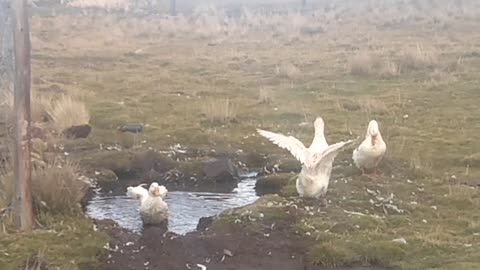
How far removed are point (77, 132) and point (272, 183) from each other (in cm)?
441

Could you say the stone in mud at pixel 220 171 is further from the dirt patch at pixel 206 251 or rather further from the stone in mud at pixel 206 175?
the dirt patch at pixel 206 251

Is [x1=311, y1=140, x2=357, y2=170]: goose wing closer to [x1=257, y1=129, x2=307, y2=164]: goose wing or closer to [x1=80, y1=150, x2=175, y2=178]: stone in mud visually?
[x1=257, y1=129, x2=307, y2=164]: goose wing

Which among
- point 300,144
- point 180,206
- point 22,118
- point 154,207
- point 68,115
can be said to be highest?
point 22,118

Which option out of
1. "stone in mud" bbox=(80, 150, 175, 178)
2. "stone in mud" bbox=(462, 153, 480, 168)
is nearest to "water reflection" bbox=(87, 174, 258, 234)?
"stone in mud" bbox=(80, 150, 175, 178)

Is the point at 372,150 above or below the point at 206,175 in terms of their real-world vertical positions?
above

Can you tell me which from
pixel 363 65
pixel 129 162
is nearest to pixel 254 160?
pixel 129 162

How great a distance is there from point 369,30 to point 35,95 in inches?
828

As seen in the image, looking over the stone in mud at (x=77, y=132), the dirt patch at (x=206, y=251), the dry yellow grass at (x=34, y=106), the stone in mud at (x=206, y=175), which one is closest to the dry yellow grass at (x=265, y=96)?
the dry yellow grass at (x=34, y=106)

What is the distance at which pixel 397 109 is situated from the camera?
58.4 ft

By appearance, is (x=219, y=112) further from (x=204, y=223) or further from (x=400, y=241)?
(x=400, y=241)

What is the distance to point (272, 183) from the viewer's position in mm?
12523

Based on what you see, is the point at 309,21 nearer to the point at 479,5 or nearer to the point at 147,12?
the point at 479,5

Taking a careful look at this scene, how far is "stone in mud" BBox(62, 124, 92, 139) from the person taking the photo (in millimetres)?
15188

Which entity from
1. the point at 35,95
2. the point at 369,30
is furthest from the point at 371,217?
the point at 369,30
